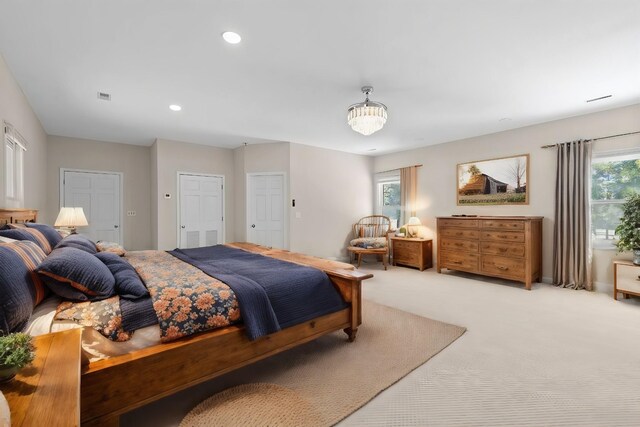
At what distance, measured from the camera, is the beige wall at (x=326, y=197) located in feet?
18.5

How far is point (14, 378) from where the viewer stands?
88 centimetres

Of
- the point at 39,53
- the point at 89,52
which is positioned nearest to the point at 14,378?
the point at 89,52

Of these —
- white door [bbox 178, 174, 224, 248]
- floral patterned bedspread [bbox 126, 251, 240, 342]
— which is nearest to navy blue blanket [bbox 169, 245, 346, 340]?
floral patterned bedspread [bbox 126, 251, 240, 342]

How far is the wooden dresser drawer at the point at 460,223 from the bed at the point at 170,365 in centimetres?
314

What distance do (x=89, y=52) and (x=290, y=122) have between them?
2.40m

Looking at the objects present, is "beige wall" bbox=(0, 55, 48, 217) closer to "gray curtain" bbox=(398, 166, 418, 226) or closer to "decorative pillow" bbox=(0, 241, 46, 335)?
"decorative pillow" bbox=(0, 241, 46, 335)

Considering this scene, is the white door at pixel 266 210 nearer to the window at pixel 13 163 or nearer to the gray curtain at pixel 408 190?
the gray curtain at pixel 408 190

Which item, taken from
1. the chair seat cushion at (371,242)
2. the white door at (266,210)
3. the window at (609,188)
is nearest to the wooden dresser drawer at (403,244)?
the chair seat cushion at (371,242)

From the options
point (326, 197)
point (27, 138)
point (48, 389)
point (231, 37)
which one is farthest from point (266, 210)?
point (48, 389)

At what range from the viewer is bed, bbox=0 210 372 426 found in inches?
55.0

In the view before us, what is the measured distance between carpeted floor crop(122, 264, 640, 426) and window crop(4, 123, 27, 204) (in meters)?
2.61

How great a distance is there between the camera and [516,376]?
201 cm

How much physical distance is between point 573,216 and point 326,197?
398 centimetres

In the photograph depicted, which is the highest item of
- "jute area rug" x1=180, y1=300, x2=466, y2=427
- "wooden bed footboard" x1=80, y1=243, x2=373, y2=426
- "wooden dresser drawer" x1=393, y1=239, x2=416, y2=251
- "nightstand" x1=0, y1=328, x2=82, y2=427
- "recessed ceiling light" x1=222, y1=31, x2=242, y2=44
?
"recessed ceiling light" x1=222, y1=31, x2=242, y2=44
